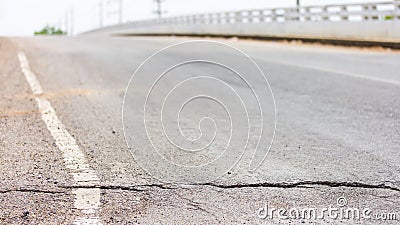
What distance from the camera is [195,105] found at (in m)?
7.24

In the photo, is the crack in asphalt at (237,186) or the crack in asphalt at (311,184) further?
the crack in asphalt at (311,184)

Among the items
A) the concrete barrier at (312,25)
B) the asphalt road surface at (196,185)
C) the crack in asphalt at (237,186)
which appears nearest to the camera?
the asphalt road surface at (196,185)

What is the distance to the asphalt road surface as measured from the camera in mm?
3461

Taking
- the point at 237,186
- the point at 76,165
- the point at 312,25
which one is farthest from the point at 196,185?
the point at 312,25

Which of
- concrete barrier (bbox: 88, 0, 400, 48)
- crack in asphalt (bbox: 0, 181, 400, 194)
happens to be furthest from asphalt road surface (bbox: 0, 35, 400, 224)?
concrete barrier (bbox: 88, 0, 400, 48)

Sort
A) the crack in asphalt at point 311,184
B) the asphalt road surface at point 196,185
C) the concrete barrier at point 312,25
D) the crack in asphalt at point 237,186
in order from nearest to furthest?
the asphalt road surface at point 196,185 < the crack in asphalt at point 237,186 < the crack in asphalt at point 311,184 < the concrete barrier at point 312,25

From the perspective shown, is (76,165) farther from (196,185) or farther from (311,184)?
(311,184)

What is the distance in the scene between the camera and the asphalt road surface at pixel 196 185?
346cm

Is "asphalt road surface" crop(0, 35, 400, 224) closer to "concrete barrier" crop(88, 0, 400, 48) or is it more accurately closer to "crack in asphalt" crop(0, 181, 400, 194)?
"crack in asphalt" crop(0, 181, 400, 194)

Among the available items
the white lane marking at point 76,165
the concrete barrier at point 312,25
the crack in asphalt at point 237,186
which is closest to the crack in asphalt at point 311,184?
the crack in asphalt at point 237,186

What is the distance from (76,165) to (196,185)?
1.03 meters

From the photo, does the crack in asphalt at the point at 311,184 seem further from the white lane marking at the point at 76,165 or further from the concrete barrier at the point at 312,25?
the concrete barrier at the point at 312,25

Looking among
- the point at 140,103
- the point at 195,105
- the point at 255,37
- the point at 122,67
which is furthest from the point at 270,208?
the point at 255,37

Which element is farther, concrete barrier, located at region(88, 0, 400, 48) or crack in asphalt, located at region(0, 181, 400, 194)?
concrete barrier, located at region(88, 0, 400, 48)
